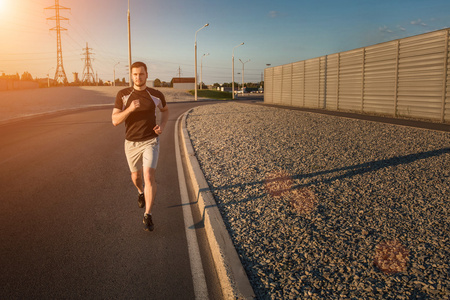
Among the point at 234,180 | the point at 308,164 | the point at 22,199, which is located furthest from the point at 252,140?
the point at 22,199

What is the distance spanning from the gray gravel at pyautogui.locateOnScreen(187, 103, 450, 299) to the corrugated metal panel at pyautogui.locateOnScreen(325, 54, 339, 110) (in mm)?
16219

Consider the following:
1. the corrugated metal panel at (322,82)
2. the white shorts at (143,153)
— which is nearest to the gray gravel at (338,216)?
the white shorts at (143,153)

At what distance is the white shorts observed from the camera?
466 centimetres

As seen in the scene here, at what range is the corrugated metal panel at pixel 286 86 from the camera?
3441cm

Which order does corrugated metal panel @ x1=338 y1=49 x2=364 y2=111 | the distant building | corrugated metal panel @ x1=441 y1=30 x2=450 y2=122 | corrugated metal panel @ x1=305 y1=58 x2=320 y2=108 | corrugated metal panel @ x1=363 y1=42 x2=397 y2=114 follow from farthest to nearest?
the distant building → corrugated metal panel @ x1=305 y1=58 x2=320 y2=108 → corrugated metal panel @ x1=338 y1=49 x2=364 y2=111 → corrugated metal panel @ x1=363 y1=42 x2=397 y2=114 → corrugated metal panel @ x1=441 y1=30 x2=450 y2=122

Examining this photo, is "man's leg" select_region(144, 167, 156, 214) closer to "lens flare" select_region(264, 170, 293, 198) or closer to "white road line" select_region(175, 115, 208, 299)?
"white road line" select_region(175, 115, 208, 299)

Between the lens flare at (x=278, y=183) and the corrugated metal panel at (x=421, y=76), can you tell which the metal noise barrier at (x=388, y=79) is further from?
the lens flare at (x=278, y=183)

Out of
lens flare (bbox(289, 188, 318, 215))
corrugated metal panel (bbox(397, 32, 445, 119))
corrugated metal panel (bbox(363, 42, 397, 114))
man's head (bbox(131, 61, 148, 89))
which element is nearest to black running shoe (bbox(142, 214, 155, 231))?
man's head (bbox(131, 61, 148, 89))

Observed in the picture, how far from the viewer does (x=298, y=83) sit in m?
32.5

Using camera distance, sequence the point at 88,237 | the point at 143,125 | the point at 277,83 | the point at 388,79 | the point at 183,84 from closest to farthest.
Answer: the point at 88,237, the point at 143,125, the point at 388,79, the point at 277,83, the point at 183,84

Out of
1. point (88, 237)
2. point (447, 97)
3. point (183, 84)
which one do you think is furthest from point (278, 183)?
point (183, 84)

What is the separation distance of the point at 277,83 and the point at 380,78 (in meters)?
17.9

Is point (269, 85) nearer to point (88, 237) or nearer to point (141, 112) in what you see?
point (141, 112)

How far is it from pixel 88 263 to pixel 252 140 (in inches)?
321
